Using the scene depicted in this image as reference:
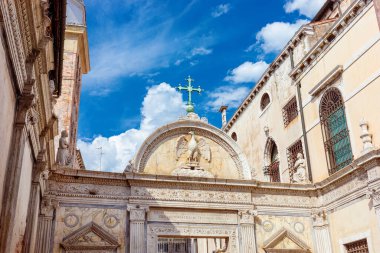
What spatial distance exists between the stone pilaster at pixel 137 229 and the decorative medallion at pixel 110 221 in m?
0.47

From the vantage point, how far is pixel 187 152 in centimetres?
1564

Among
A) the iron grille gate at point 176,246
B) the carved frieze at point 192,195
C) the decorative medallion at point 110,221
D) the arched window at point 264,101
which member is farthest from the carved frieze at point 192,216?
the iron grille gate at point 176,246

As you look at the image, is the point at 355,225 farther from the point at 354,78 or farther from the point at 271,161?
the point at 271,161

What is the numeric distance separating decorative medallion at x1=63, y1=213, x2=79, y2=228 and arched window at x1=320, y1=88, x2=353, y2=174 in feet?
28.9

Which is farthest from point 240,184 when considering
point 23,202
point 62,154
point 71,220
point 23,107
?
point 23,107

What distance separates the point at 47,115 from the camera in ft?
34.3

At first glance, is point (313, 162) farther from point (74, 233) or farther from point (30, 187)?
point (30, 187)

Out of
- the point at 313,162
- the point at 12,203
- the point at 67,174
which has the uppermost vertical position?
the point at 313,162

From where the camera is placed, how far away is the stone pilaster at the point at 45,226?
494 inches

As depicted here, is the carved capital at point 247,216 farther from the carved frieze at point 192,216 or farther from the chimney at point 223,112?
the chimney at point 223,112

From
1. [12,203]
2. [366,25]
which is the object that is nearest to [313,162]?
[366,25]

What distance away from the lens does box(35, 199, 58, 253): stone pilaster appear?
12.5 metres

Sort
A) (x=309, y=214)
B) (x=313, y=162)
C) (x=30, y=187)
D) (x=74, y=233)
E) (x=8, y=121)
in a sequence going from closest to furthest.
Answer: (x=8, y=121), (x=30, y=187), (x=74, y=233), (x=309, y=214), (x=313, y=162)

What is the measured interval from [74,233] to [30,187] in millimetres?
3266
